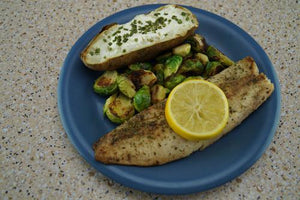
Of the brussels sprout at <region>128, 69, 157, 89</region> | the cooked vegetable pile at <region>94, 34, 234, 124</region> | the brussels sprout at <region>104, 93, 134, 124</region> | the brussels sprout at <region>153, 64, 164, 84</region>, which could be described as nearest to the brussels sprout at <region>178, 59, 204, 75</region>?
the cooked vegetable pile at <region>94, 34, 234, 124</region>

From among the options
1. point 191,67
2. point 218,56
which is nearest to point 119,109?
point 191,67

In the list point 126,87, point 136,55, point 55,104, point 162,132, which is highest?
point 136,55

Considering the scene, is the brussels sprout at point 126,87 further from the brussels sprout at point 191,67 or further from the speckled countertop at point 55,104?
the speckled countertop at point 55,104

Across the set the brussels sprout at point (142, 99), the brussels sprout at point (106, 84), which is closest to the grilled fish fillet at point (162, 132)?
the brussels sprout at point (142, 99)

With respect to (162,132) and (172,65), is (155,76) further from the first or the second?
(162,132)

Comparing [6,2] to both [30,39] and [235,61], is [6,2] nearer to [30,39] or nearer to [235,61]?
[30,39]

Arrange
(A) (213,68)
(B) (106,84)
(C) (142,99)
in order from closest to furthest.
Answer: (C) (142,99), (B) (106,84), (A) (213,68)

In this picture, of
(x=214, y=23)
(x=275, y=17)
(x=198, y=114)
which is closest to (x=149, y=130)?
(x=198, y=114)
